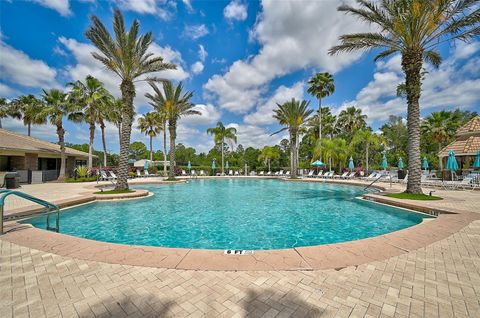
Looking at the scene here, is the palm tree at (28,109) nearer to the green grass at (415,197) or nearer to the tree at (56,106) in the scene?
the tree at (56,106)

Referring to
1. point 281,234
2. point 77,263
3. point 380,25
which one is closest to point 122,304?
point 77,263

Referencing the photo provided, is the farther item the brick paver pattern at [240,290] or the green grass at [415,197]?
the green grass at [415,197]

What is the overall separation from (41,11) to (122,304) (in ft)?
50.7

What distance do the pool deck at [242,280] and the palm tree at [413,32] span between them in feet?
27.2

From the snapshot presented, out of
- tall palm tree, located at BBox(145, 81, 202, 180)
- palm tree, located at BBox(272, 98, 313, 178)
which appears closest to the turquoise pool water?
tall palm tree, located at BBox(145, 81, 202, 180)

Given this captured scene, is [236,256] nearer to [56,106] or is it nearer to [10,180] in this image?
[10,180]

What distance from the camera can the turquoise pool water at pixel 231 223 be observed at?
20.0ft

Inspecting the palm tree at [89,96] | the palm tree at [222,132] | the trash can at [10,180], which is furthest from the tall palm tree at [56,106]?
the palm tree at [222,132]

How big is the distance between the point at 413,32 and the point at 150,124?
115ft

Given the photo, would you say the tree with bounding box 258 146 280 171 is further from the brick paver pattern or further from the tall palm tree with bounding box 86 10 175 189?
the brick paver pattern

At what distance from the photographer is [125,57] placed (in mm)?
12672

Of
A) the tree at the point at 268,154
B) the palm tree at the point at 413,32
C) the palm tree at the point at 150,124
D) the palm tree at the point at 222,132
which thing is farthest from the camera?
the tree at the point at 268,154

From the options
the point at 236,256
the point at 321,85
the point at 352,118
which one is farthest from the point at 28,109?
the point at 352,118

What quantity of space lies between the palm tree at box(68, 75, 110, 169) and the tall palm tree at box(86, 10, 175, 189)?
9.88m
